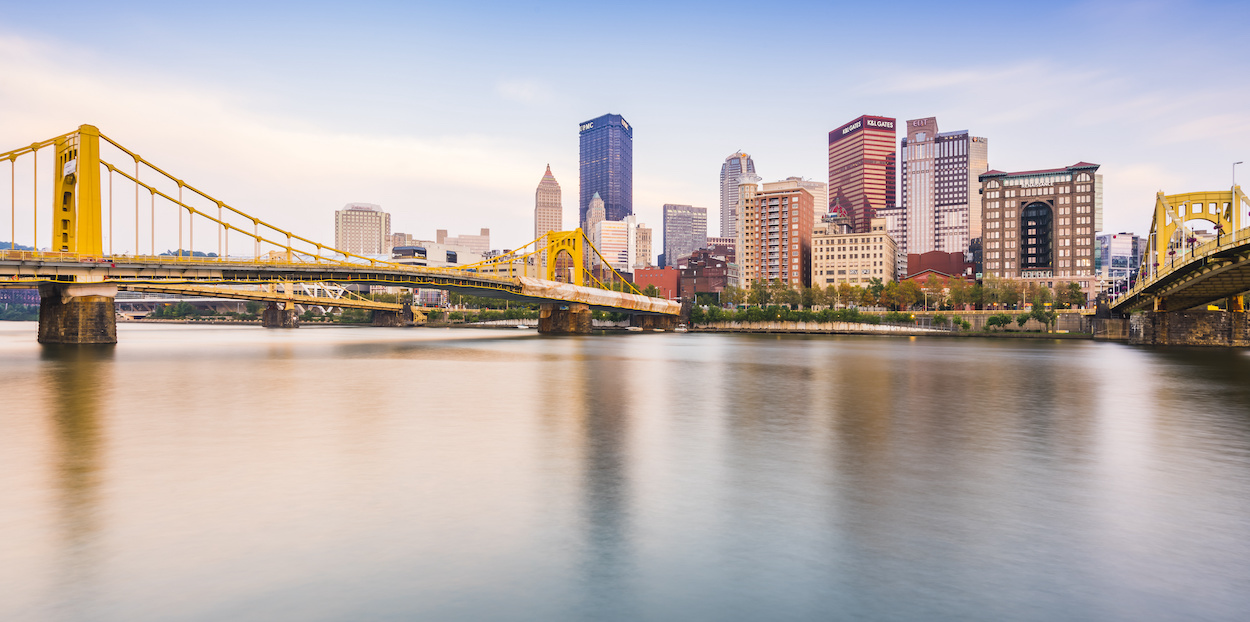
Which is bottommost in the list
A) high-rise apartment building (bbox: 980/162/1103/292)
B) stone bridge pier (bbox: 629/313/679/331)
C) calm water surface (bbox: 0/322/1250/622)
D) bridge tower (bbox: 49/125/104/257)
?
calm water surface (bbox: 0/322/1250/622)

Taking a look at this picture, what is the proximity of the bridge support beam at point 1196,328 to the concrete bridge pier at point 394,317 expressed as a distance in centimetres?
14347

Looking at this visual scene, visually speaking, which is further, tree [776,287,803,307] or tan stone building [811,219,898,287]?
tan stone building [811,219,898,287]

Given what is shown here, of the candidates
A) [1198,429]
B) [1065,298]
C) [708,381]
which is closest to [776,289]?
[1065,298]

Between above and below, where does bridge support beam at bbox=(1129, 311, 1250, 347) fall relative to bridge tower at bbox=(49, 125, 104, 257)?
below

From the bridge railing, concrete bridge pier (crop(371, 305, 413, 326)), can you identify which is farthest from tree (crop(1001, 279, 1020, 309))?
concrete bridge pier (crop(371, 305, 413, 326))

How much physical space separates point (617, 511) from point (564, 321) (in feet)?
319

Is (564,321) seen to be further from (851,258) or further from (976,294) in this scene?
(851,258)

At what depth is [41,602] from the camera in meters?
6.74

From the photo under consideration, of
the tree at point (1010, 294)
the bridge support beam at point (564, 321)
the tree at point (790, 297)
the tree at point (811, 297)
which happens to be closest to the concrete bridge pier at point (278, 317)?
the bridge support beam at point (564, 321)

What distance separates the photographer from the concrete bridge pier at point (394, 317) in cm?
16112

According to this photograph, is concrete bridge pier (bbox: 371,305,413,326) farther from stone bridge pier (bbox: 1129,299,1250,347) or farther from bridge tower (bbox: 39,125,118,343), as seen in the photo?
stone bridge pier (bbox: 1129,299,1250,347)

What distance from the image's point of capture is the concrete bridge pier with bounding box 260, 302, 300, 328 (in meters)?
136

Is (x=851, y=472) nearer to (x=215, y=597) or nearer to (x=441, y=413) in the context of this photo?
(x=215, y=597)

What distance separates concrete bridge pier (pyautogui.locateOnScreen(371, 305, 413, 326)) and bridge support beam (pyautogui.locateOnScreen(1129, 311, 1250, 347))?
143473mm
